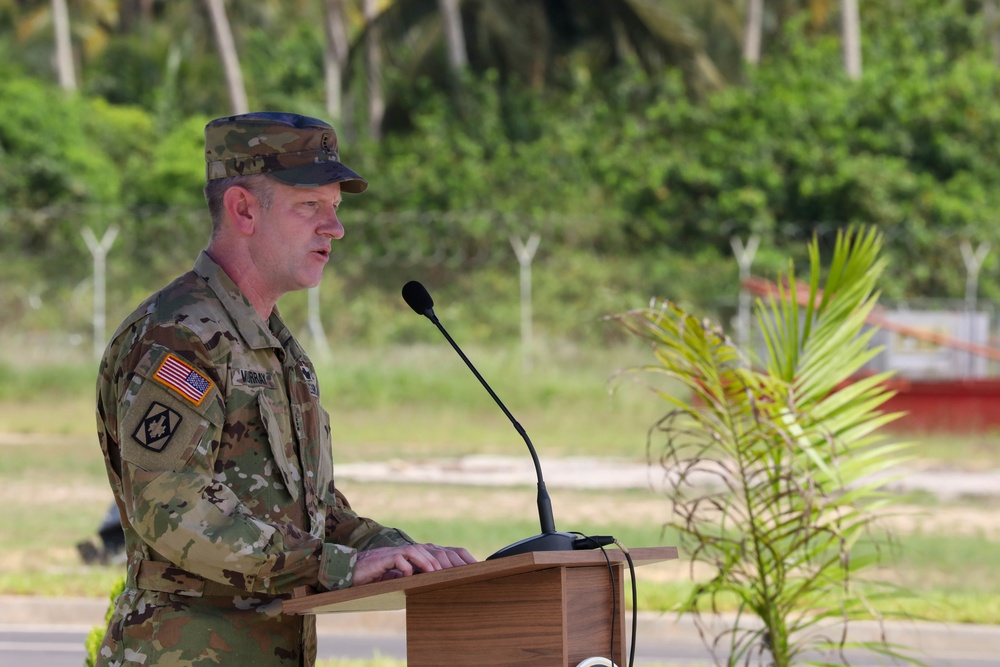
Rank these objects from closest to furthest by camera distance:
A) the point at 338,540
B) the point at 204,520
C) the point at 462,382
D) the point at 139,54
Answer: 1. the point at 204,520
2. the point at 338,540
3. the point at 462,382
4. the point at 139,54

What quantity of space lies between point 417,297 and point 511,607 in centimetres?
72

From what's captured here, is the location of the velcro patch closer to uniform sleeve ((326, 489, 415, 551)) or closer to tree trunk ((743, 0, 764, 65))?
uniform sleeve ((326, 489, 415, 551))

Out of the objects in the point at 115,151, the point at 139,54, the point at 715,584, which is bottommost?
the point at 715,584

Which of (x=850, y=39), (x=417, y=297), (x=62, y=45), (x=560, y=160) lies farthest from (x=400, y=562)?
(x=62, y=45)

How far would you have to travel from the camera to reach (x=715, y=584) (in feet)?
16.3

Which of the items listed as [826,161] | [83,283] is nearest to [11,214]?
[83,283]

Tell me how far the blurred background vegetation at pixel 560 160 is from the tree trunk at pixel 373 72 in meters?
0.06

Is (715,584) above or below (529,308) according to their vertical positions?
below

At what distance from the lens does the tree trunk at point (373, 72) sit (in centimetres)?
3056

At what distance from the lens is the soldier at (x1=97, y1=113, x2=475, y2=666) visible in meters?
2.31

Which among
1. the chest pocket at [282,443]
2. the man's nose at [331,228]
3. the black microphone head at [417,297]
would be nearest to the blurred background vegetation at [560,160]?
the black microphone head at [417,297]

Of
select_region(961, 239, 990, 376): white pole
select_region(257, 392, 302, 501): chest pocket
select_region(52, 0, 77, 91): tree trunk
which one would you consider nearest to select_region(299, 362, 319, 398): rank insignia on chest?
select_region(257, 392, 302, 501): chest pocket

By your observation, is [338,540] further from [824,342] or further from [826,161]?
[826,161]

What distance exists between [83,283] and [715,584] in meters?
16.7
